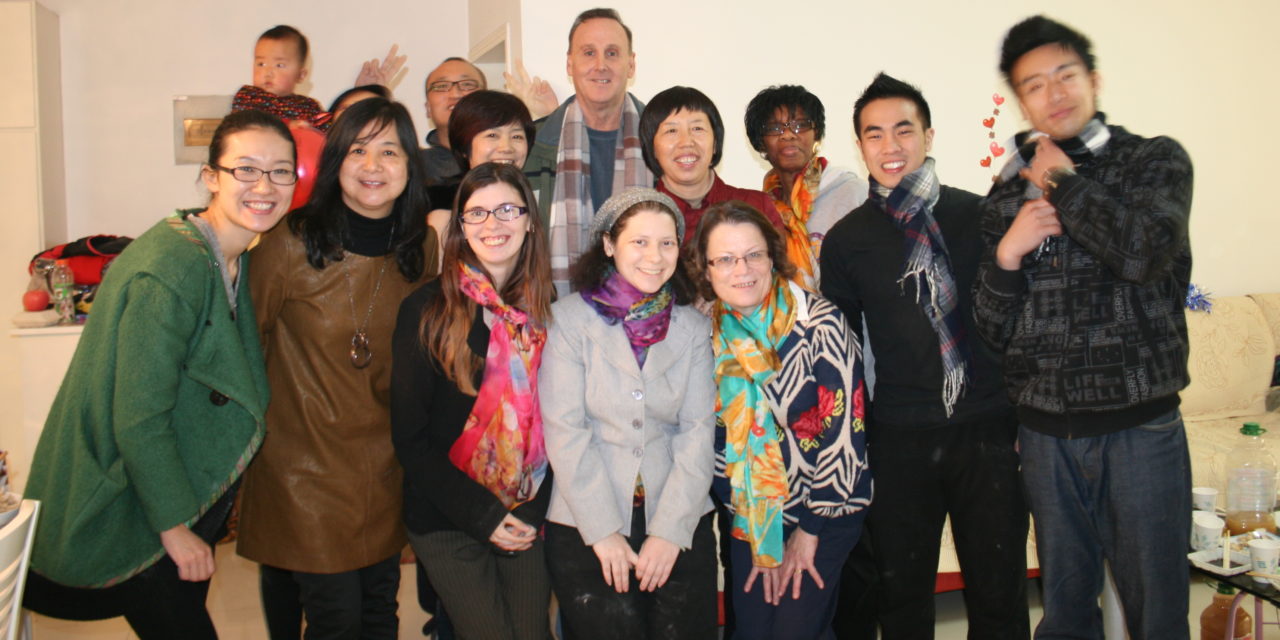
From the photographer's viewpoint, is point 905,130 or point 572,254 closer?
point 905,130

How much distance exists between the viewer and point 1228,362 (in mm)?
4254

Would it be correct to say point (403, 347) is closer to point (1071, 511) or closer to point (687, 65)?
point (1071, 511)

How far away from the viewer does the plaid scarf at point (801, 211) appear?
2543 mm

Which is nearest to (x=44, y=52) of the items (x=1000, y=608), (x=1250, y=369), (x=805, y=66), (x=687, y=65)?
(x=687, y=65)

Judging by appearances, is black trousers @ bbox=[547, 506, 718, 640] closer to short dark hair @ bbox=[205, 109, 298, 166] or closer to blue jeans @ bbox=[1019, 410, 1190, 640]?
blue jeans @ bbox=[1019, 410, 1190, 640]

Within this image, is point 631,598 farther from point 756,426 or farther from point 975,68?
point 975,68

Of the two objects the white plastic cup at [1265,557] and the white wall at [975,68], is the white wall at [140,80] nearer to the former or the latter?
the white wall at [975,68]

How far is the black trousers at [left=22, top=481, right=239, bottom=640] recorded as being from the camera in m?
1.82

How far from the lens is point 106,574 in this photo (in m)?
1.78

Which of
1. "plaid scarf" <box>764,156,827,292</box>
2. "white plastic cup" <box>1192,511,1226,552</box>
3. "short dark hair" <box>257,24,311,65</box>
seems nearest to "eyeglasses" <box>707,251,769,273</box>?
"plaid scarf" <box>764,156,827,292</box>

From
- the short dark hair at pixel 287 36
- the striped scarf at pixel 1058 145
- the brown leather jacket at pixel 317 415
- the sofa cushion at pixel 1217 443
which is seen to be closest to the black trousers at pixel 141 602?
the brown leather jacket at pixel 317 415

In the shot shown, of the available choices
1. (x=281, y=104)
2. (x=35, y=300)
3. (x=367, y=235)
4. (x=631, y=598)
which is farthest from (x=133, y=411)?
Result: (x=35, y=300)

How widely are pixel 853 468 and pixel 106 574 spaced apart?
1717mm

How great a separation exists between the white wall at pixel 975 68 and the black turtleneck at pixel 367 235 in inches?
77.4
